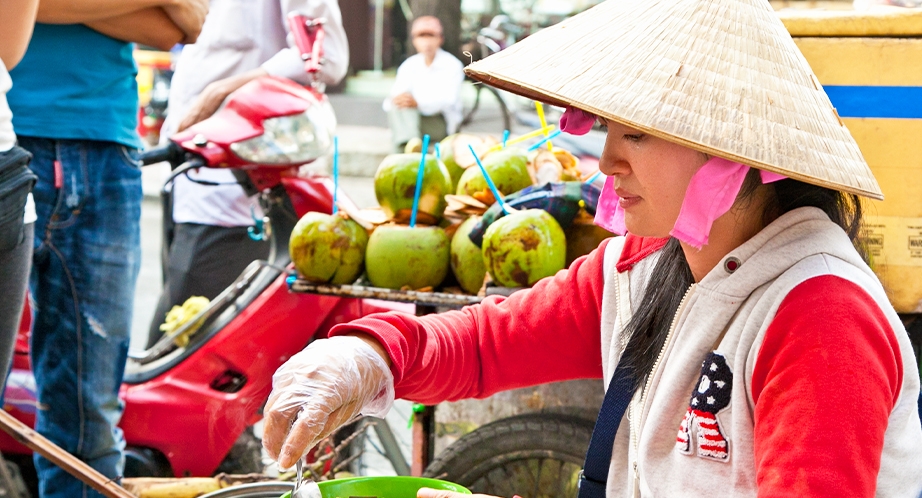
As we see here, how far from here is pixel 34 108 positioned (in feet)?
7.25

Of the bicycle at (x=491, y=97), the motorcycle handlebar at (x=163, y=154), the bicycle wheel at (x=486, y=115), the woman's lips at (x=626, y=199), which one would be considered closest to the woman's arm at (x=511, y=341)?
the woman's lips at (x=626, y=199)

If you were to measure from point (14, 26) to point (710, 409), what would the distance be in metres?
1.47

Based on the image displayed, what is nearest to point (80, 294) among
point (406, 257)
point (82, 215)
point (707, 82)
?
point (82, 215)

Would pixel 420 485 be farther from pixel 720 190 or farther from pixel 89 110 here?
pixel 89 110

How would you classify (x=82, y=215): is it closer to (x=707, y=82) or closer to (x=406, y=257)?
(x=406, y=257)

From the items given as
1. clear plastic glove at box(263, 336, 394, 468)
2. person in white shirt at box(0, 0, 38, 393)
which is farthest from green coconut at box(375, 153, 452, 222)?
clear plastic glove at box(263, 336, 394, 468)

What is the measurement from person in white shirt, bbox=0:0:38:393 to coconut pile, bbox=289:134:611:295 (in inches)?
25.9

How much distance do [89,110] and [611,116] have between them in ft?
5.01

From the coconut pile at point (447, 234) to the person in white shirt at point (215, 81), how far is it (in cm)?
79

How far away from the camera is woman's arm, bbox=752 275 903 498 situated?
1083 mm

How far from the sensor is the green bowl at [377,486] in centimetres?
141

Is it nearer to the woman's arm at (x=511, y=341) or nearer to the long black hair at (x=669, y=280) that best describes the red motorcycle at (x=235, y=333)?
the woman's arm at (x=511, y=341)

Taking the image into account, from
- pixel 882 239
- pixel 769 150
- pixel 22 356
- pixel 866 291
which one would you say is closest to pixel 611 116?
pixel 769 150

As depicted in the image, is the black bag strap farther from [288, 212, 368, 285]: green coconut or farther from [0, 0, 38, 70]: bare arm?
[0, 0, 38, 70]: bare arm
